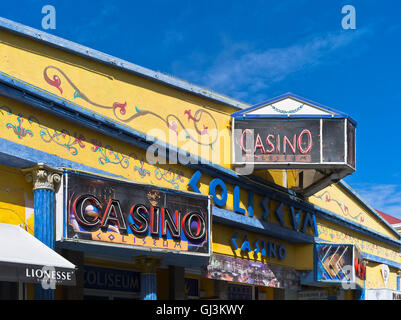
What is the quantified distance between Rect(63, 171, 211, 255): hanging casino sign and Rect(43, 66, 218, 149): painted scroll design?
6.79ft

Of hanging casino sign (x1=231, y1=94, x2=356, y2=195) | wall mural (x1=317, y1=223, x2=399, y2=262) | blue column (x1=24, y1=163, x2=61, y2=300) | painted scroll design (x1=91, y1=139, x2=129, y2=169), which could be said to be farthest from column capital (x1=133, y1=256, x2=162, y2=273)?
wall mural (x1=317, y1=223, x2=399, y2=262)

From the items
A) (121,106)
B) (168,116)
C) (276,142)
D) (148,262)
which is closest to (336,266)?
(276,142)

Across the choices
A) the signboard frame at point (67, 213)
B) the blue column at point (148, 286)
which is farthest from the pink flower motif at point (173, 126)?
the blue column at point (148, 286)

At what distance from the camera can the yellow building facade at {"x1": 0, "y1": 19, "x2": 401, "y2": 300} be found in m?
12.2

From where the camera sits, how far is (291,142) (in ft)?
60.2

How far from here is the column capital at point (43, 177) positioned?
1210 cm

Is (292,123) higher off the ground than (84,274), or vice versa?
(292,123)

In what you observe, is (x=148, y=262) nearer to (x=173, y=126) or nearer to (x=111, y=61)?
(x=173, y=126)

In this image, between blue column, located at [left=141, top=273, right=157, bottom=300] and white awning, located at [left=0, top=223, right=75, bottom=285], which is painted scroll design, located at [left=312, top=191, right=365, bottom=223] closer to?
blue column, located at [left=141, top=273, right=157, bottom=300]

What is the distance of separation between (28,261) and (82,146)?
3712 millimetres

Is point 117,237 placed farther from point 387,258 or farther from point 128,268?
point 387,258

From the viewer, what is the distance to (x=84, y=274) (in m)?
15.5
